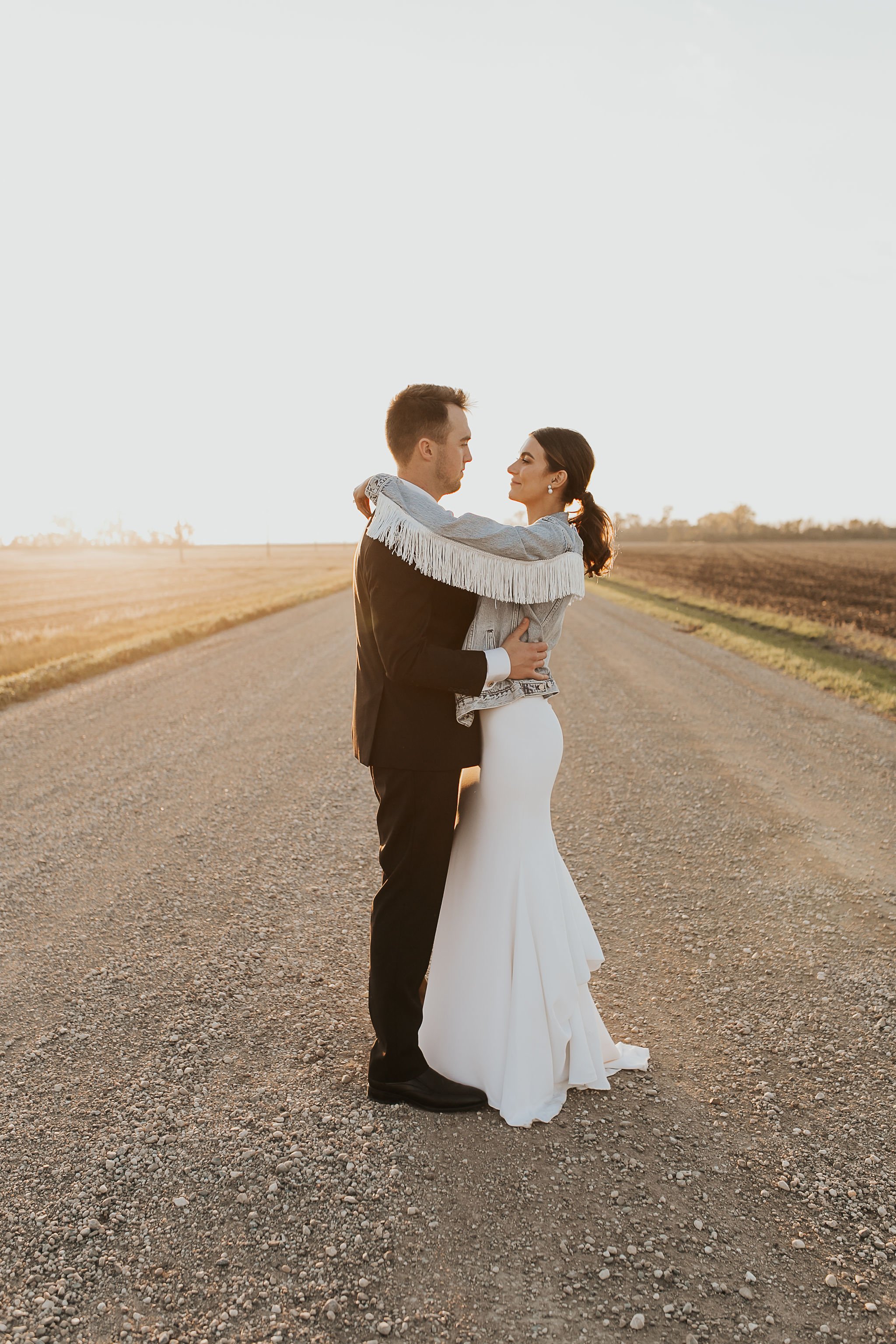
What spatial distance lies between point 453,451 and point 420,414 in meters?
0.15

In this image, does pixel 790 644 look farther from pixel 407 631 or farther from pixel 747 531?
pixel 747 531

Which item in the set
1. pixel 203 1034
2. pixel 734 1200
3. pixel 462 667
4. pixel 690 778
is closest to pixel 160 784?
pixel 203 1034

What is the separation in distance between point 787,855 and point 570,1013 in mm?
3029

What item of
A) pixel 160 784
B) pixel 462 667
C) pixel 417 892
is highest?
pixel 462 667

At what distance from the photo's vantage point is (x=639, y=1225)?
221 centimetres

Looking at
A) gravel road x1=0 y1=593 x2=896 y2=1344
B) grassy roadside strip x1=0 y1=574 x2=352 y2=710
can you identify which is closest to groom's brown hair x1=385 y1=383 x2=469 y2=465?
gravel road x1=0 y1=593 x2=896 y2=1344

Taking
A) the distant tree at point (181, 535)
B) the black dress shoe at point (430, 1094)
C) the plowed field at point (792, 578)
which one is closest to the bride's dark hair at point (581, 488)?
the black dress shoe at point (430, 1094)

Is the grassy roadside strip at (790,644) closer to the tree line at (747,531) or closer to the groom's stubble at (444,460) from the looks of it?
the groom's stubble at (444,460)

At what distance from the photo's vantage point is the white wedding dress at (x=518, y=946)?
8.68 feet

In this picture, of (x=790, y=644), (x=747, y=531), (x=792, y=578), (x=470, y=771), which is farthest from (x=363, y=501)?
(x=747, y=531)

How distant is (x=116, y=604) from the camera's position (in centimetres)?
3172

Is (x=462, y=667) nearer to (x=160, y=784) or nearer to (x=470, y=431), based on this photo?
(x=470, y=431)

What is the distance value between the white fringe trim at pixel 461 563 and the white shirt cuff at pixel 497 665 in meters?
0.17

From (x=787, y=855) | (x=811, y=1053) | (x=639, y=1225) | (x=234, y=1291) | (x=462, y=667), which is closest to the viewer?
(x=234, y=1291)
